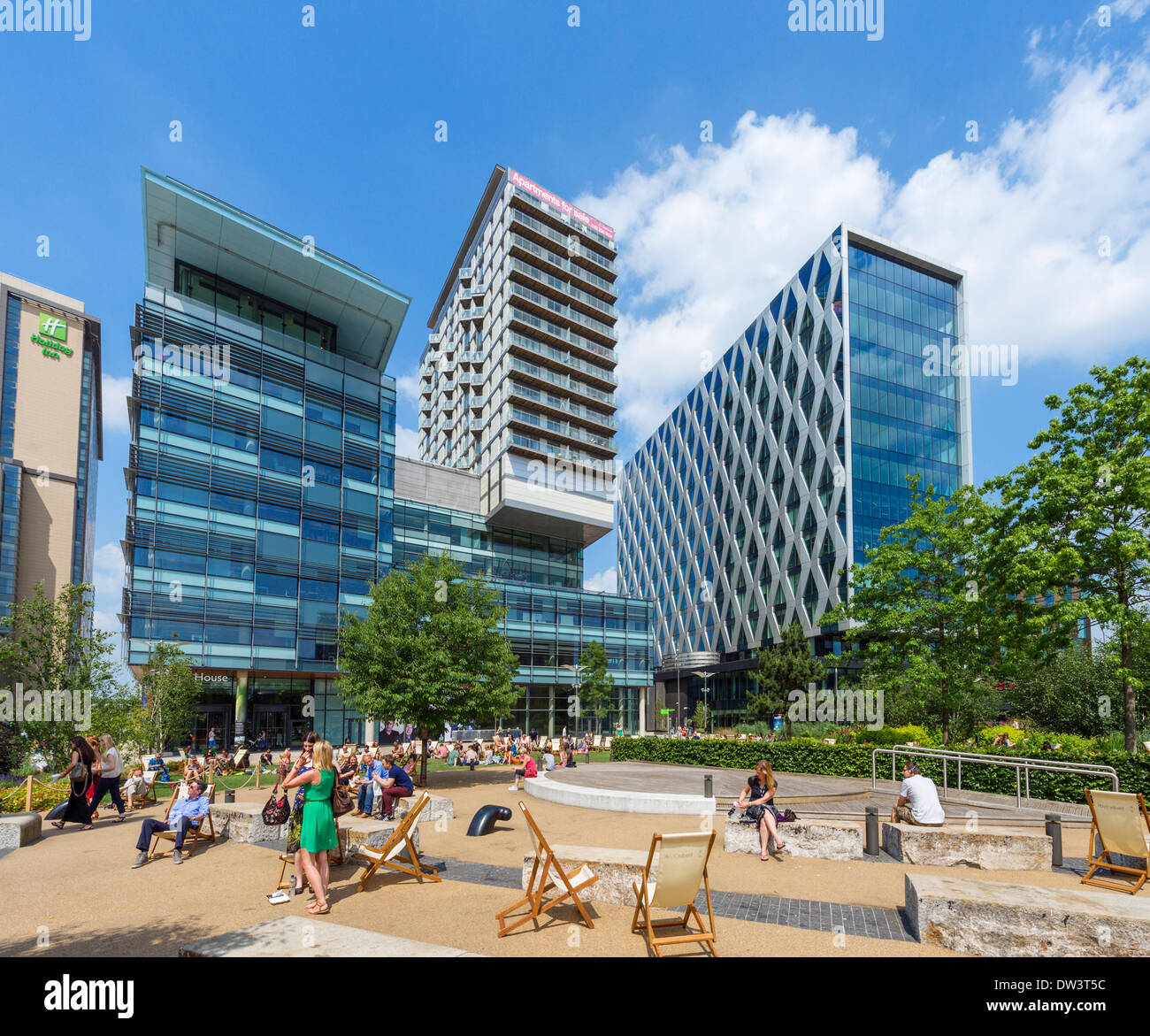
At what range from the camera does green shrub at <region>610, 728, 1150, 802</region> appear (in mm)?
15367

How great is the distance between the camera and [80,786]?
13.3 m

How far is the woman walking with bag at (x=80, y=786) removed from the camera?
43.3 ft

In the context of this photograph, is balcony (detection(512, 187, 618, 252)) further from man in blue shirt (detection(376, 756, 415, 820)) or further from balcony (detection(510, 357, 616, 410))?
man in blue shirt (detection(376, 756, 415, 820))

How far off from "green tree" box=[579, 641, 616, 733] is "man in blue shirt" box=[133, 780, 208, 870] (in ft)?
140

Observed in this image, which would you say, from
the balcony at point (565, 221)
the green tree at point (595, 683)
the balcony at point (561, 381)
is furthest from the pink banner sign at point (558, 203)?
the green tree at point (595, 683)

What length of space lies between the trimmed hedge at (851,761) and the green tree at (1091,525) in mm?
3101

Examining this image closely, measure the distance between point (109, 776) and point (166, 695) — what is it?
16.5 metres

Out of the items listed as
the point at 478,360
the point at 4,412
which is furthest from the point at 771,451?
the point at 4,412

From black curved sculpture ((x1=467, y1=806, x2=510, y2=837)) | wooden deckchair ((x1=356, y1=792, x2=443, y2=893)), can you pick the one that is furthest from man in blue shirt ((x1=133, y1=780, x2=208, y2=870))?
black curved sculpture ((x1=467, y1=806, x2=510, y2=837))

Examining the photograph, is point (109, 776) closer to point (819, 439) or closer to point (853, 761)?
point (853, 761)

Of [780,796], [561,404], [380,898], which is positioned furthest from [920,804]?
[561,404]

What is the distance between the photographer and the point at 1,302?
107 meters
